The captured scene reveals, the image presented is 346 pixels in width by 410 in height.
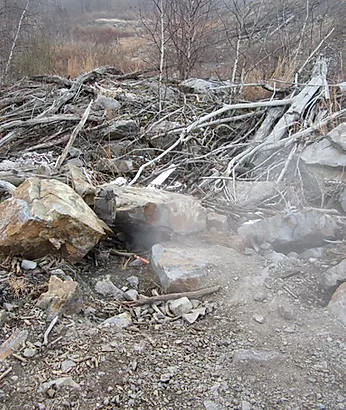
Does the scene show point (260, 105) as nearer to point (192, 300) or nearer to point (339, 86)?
point (339, 86)

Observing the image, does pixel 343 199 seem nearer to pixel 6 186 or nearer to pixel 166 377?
pixel 166 377

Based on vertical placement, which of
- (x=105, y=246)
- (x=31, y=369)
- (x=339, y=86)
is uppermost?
(x=339, y=86)

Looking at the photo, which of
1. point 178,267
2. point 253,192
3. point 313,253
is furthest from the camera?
point 253,192

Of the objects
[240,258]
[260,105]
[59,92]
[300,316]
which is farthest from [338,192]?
[59,92]

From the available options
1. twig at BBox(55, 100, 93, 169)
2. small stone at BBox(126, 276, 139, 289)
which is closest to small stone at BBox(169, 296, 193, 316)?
small stone at BBox(126, 276, 139, 289)

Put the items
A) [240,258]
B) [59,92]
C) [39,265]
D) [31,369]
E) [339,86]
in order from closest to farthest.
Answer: [31,369], [39,265], [240,258], [339,86], [59,92]

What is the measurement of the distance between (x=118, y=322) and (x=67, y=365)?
0.37 meters

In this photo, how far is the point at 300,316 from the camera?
2.12m

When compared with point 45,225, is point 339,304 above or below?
below

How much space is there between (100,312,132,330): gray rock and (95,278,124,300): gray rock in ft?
0.75

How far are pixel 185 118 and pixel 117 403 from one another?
3940 mm

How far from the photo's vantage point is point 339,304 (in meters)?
2.12

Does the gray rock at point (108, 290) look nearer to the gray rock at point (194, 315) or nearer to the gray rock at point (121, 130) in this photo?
the gray rock at point (194, 315)

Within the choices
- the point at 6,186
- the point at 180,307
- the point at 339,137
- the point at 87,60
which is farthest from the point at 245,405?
the point at 87,60
